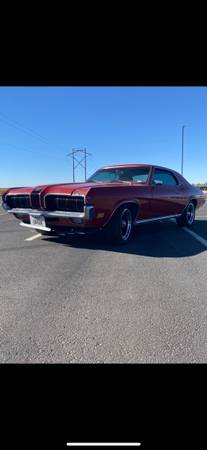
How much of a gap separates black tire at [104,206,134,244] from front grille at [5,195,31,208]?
1558mm

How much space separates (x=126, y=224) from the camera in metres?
4.89

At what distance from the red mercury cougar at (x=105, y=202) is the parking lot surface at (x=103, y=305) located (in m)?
0.47

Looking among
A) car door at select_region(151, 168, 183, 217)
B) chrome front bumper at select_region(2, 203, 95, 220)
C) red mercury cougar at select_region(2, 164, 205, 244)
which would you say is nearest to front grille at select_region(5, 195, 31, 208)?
red mercury cougar at select_region(2, 164, 205, 244)

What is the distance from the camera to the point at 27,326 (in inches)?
84.1

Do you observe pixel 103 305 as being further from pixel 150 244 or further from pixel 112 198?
pixel 150 244

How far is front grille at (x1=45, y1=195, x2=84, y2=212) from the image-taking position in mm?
4043

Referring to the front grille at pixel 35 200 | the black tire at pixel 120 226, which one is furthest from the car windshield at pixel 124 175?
the front grille at pixel 35 200

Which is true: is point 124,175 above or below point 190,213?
above

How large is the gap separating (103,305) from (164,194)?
3921 millimetres

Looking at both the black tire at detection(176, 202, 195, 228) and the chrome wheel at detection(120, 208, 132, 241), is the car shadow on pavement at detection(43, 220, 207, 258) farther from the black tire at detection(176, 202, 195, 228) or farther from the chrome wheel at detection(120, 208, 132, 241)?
the black tire at detection(176, 202, 195, 228)
